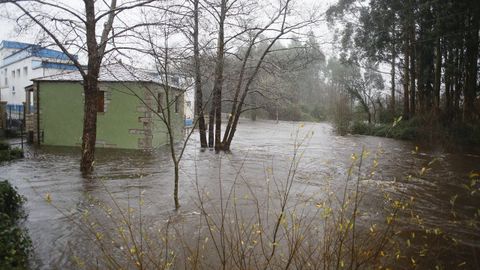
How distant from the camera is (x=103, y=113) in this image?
17.1m

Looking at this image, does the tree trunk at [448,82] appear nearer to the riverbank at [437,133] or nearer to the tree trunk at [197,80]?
the riverbank at [437,133]

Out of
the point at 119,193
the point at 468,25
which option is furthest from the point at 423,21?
the point at 119,193

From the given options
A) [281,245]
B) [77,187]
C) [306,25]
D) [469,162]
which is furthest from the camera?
[306,25]

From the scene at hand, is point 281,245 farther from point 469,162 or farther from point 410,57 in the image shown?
point 410,57

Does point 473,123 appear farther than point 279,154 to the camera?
Yes

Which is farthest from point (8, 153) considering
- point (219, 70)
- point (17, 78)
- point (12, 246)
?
point (17, 78)

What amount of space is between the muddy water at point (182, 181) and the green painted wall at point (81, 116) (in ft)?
3.12

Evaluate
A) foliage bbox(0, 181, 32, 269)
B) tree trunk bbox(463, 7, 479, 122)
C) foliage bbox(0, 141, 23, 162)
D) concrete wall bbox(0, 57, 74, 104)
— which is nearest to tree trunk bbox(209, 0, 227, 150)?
foliage bbox(0, 141, 23, 162)

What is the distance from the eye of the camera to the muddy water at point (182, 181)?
6199mm

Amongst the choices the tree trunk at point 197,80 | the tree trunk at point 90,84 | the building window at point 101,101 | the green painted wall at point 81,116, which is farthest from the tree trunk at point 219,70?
the building window at point 101,101

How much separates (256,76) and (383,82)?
22.9 metres

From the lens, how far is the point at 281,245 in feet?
18.6

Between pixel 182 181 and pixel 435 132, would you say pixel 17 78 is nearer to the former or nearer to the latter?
pixel 182 181

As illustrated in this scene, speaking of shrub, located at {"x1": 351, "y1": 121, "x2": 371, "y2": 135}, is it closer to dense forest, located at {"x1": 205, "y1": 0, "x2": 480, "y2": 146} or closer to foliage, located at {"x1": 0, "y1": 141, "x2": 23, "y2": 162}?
dense forest, located at {"x1": 205, "y1": 0, "x2": 480, "y2": 146}
